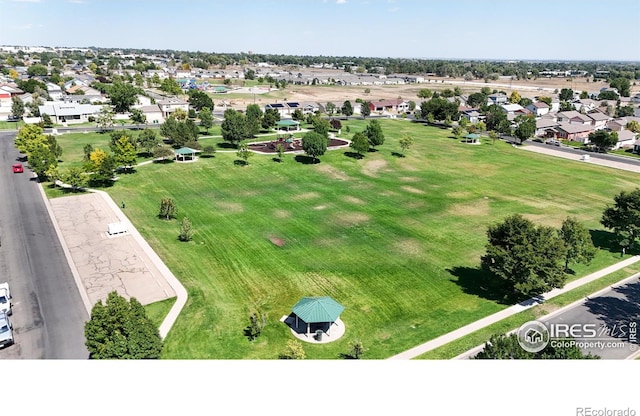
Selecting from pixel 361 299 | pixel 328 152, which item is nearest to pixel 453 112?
pixel 328 152

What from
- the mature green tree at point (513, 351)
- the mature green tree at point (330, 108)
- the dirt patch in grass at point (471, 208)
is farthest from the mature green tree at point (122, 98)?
the mature green tree at point (513, 351)

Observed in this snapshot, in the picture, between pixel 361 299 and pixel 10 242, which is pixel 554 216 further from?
pixel 10 242

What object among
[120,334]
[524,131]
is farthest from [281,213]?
[524,131]

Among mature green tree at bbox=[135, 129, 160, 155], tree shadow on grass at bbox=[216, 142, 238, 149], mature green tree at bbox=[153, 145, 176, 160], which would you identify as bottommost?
tree shadow on grass at bbox=[216, 142, 238, 149]

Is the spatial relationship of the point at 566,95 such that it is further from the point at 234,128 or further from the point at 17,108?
the point at 17,108

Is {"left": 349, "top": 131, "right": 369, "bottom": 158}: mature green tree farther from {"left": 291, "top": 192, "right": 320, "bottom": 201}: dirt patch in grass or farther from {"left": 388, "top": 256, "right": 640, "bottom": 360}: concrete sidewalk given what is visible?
{"left": 388, "top": 256, "right": 640, "bottom": 360}: concrete sidewalk

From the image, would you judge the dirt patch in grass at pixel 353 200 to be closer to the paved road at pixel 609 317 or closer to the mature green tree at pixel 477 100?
the paved road at pixel 609 317

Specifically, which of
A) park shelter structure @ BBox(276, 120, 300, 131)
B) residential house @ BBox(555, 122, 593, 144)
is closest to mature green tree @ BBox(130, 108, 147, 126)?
park shelter structure @ BBox(276, 120, 300, 131)
